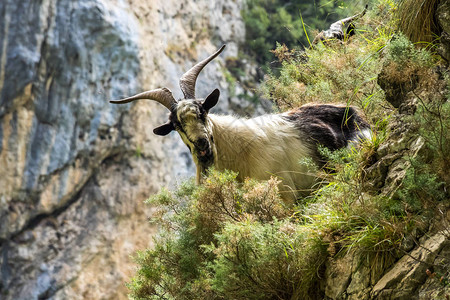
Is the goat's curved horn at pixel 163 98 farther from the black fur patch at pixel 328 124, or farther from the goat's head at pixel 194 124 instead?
the black fur patch at pixel 328 124

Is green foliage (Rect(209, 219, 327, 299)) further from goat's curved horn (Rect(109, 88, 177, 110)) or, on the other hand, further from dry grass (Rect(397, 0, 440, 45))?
goat's curved horn (Rect(109, 88, 177, 110))

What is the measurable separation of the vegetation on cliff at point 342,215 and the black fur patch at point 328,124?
0.75 m

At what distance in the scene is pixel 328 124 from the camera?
19.4 ft

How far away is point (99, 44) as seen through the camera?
15.2 metres

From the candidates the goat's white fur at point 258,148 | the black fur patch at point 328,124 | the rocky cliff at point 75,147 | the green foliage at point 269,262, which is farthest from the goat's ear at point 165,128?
the rocky cliff at point 75,147

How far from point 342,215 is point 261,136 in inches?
86.2

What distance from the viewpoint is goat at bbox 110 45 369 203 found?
5605 mm

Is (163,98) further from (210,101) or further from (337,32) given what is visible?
(337,32)

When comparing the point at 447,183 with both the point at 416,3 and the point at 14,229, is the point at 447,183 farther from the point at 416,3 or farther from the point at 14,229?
the point at 14,229

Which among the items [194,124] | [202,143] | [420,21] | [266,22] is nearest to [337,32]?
[194,124]

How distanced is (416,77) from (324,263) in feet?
4.77

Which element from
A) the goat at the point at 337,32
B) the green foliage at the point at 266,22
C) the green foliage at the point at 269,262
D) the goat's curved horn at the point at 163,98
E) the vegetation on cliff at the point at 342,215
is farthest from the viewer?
the green foliage at the point at 266,22

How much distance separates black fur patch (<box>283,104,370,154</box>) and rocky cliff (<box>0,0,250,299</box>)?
8.60 metres

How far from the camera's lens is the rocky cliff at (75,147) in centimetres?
1420
